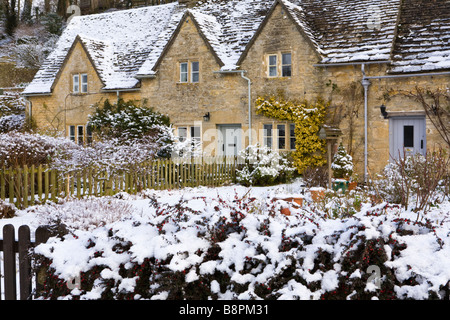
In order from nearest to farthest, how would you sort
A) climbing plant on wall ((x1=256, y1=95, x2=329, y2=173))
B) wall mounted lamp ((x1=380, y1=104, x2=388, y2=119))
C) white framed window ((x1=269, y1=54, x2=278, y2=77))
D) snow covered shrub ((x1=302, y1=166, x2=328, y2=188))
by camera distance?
snow covered shrub ((x1=302, y1=166, x2=328, y2=188))
wall mounted lamp ((x1=380, y1=104, x2=388, y2=119))
climbing plant on wall ((x1=256, y1=95, x2=329, y2=173))
white framed window ((x1=269, y1=54, x2=278, y2=77))

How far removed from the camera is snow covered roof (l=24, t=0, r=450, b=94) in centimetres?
1734

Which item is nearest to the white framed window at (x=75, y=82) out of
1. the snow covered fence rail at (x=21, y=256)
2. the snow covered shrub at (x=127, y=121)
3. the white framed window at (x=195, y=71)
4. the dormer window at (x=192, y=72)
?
the snow covered shrub at (x=127, y=121)

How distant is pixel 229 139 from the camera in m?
20.4

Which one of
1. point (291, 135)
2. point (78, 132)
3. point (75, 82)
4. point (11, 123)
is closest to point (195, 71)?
point (291, 135)

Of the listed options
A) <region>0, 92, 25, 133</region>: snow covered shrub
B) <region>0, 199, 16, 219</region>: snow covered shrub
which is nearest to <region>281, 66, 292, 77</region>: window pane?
<region>0, 199, 16, 219</region>: snow covered shrub

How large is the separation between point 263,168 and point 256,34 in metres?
5.63

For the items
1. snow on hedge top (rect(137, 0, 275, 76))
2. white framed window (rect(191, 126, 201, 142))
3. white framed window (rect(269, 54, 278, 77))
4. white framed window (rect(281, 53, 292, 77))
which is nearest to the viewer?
white framed window (rect(281, 53, 292, 77))

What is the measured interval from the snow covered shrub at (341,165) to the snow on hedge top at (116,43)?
33.0ft

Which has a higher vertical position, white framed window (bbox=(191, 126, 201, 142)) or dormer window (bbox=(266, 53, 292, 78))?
dormer window (bbox=(266, 53, 292, 78))

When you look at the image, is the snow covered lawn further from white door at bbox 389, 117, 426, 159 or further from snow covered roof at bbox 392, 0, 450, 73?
snow covered roof at bbox 392, 0, 450, 73

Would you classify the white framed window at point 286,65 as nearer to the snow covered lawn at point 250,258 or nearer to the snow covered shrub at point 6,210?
the snow covered shrub at point 6,210

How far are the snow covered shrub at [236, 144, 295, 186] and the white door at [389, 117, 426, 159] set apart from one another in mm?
3701
